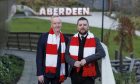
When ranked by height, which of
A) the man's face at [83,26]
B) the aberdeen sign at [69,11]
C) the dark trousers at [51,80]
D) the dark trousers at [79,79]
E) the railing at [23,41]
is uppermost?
the man's face at [83,26]

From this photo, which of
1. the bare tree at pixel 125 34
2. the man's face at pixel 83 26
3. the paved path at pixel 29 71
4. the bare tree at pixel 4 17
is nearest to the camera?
the man's face at pixel 83 26

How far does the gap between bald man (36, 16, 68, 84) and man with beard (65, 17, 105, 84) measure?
0.19m

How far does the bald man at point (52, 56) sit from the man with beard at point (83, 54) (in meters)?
0.19

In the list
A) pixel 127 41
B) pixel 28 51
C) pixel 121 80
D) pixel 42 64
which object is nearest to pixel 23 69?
pixel 121 80

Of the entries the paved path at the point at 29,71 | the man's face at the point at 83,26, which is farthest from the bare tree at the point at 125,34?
the man's face at the point at 83,26

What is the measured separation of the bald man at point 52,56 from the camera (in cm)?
761

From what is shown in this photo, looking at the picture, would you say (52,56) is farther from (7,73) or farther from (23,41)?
(23,41)

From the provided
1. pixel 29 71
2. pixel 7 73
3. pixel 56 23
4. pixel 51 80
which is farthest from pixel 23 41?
pixel 56 23

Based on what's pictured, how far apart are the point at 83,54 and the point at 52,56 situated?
479mm

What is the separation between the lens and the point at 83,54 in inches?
293

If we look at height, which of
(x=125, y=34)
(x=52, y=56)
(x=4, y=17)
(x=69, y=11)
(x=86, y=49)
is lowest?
(x=69, y=11)

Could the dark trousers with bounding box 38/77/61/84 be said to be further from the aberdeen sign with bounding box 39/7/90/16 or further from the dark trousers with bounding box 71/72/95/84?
the aberdeen sign with bounding box 39/7/90/16

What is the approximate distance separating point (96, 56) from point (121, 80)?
7390 mm

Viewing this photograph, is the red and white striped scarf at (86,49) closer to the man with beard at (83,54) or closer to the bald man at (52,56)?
the man with beard at (83,54)
